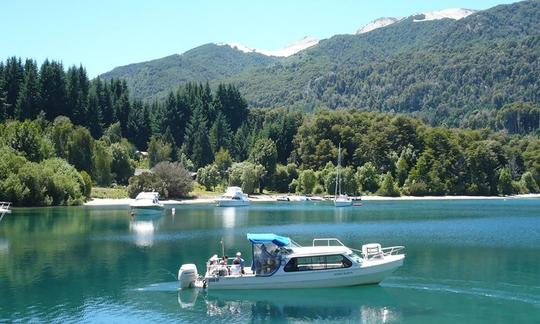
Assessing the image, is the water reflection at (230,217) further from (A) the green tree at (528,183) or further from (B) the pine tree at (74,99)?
(A) the green tree at (528,183)

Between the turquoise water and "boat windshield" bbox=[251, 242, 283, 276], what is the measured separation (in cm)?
148

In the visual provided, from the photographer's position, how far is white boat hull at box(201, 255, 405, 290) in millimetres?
41750

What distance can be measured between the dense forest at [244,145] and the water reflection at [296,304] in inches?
3616

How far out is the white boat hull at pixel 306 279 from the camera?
41750mm

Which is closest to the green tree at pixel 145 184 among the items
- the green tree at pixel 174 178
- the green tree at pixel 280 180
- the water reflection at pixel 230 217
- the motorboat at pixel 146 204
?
the green tree at pixel 174 178

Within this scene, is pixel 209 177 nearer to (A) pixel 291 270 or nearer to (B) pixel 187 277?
(B) pixel 187 277

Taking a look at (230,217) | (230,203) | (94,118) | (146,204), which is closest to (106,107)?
(94,118)

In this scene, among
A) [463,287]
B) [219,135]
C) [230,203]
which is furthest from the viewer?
[219,135]

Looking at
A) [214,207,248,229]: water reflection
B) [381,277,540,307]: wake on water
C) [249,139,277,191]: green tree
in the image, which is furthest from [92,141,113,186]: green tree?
[381,277,540,307]: wake on water

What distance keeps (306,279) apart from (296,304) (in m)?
3.02

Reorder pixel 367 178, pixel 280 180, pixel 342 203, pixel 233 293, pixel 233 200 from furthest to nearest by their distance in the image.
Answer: pixel 280 180 < pixel 367 178 < pixel 342 203 < pixel 233 200 < pixel 233 293

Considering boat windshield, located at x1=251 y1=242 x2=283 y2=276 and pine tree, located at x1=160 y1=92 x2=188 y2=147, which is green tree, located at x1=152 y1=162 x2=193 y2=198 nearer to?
pine tree, located at x1=160 y1=92 x2=188 y2=147

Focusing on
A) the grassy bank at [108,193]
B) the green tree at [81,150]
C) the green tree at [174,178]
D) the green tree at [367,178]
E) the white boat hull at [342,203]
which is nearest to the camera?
the grassy bank at [108,193]

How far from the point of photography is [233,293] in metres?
41.7
